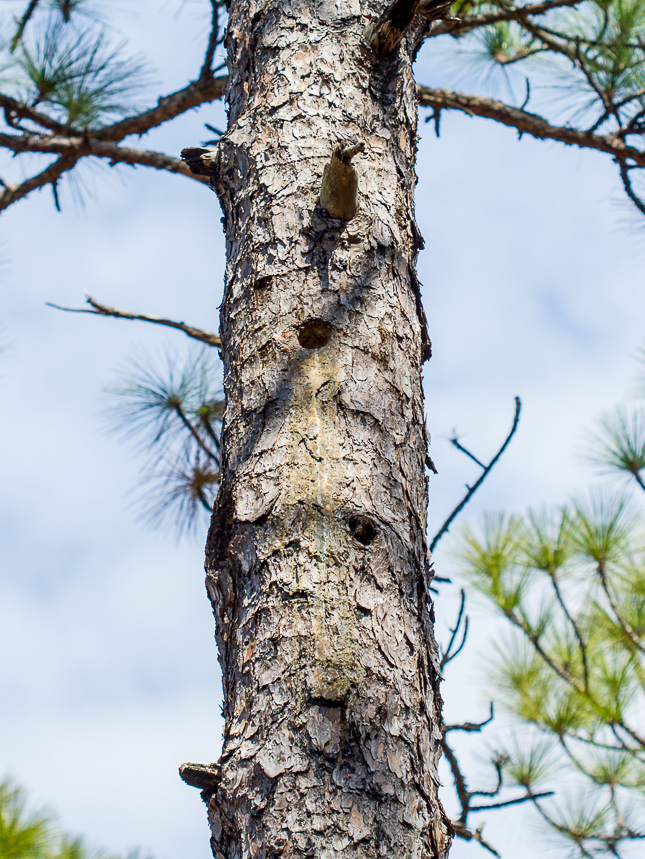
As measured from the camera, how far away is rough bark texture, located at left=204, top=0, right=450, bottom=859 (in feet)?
2.87

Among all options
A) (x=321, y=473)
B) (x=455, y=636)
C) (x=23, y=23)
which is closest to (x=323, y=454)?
(x=321, y=473)

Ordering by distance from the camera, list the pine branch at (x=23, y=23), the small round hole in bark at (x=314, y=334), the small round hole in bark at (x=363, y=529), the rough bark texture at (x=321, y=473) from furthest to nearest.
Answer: the pine branch at (x=23, y=23)
the small round hole in bark at (x=314, y=334)
the small round hole in bark at (x=363, y=529)
the rough bark texture at (x=321, y=473)

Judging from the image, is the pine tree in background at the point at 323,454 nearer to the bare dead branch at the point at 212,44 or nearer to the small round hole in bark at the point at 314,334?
the small round hole in bark at the point at 314,334

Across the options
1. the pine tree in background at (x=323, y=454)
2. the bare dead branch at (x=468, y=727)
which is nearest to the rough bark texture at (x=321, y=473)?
the pine tree in background at (x=323, y=454)

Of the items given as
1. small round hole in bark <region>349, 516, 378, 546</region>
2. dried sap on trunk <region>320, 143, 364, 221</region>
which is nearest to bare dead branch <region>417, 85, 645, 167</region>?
dried sap on trunk <region>320, 143, 364, 221</region>

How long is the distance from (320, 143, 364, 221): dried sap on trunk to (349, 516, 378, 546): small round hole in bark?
1.54 ft

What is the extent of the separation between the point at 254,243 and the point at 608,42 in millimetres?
2424

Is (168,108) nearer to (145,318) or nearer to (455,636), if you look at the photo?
(145,318)

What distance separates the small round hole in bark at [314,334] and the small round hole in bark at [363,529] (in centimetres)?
26

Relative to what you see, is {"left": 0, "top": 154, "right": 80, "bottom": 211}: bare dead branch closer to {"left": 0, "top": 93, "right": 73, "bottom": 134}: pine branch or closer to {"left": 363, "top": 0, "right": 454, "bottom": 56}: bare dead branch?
{"left": 0, "top": 93, "right": 73, "bottom": 134}: pine branch

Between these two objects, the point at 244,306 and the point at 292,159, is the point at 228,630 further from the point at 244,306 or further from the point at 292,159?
the point at 292,159

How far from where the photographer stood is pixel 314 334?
3.71 feet

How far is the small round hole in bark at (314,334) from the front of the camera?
3.68 ft

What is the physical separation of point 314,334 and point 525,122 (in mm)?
1640
